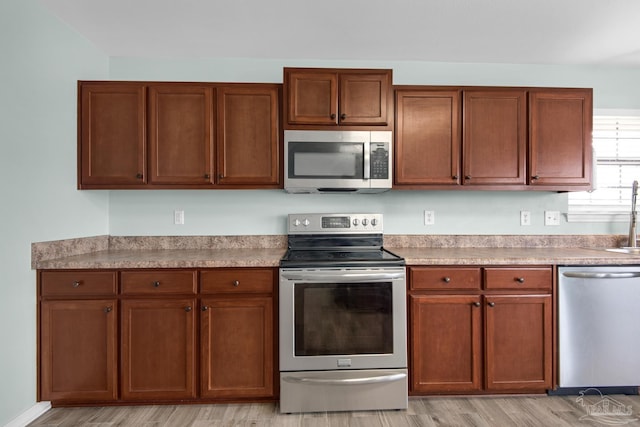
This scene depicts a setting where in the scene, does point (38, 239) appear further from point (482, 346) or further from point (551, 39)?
point (551, 39)

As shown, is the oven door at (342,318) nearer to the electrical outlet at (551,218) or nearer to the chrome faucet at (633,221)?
the electrical outlet at (551,218)

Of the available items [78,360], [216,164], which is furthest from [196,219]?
[78,360]

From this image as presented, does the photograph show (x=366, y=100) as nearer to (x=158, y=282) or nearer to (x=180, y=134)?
(x=180, y=134)

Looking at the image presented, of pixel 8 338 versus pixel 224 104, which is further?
pixel 224 104

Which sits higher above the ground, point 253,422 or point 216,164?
point 216,164

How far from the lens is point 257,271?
2127mm

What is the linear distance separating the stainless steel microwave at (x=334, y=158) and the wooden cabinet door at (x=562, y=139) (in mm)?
1122

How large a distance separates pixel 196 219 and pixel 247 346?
1.15 m

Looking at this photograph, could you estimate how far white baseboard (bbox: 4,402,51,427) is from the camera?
6.32 ft

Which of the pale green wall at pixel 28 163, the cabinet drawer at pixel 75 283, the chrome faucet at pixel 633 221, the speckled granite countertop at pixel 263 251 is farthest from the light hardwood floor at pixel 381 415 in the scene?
the chrome faucet at pixel 633 221

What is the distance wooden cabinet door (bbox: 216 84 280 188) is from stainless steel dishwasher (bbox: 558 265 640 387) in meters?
2.09

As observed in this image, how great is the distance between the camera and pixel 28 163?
2016mm

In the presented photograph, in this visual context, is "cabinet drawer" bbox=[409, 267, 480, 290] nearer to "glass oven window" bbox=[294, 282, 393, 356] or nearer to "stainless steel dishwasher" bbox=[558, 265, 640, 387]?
"glass oven window" bbox=[294, 282, 393, 356]

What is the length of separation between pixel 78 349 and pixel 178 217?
1.09 metres
